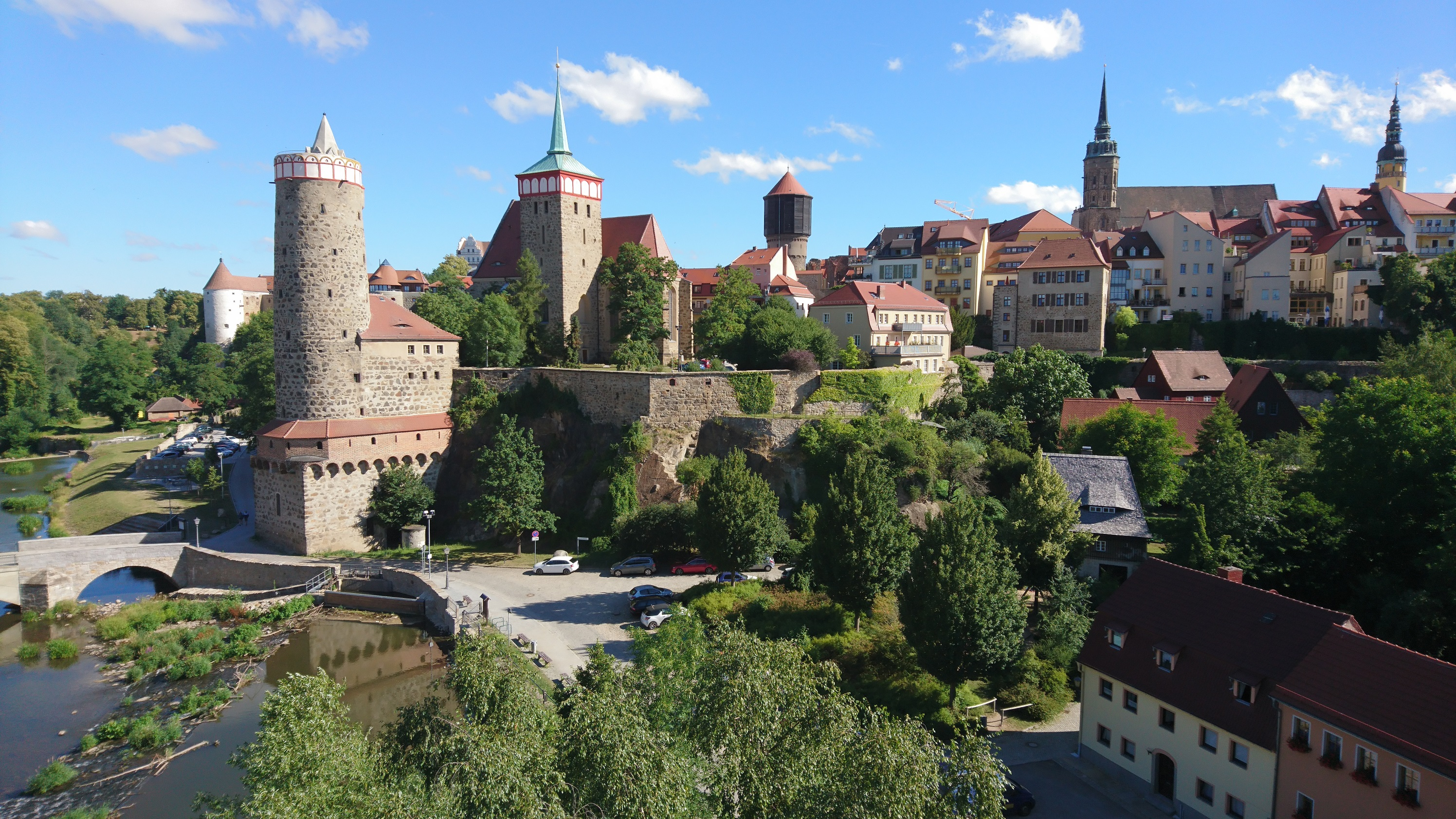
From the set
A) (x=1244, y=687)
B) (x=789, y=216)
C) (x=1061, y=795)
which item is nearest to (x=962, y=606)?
(x=1061, y=795)

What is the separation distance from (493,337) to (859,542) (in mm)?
25216

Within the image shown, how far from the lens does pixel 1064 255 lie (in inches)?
2221

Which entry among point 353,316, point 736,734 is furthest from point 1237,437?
point 353,316

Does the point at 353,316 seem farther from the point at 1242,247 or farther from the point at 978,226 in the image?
the point at 1242,247

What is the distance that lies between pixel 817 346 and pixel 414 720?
101 feet

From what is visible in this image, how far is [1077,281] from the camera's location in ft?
182

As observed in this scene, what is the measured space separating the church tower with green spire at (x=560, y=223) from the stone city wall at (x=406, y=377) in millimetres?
6967

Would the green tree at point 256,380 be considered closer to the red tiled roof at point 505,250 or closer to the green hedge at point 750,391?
the red tiled roof at point 505,250

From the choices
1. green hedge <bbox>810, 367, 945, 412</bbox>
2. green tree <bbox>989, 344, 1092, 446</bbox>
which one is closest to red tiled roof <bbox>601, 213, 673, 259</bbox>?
green hedge <bbox>810, 367, 945, 412</bbox>

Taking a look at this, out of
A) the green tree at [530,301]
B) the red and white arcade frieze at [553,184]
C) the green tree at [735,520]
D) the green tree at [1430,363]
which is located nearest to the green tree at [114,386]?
the green tree at [530,301]

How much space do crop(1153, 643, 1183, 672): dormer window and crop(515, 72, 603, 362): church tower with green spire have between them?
35006 mm

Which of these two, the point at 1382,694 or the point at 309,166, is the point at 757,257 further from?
the point at 1382,694

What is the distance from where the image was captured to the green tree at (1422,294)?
4703 cm

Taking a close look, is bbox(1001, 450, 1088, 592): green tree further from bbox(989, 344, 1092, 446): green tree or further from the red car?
→ bbox(989, 344, 1092, 446): green tree
